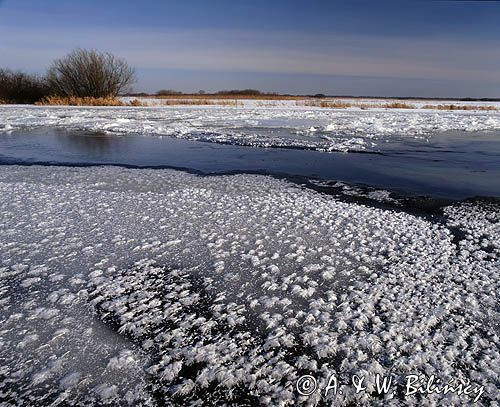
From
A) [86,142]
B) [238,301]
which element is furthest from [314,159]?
[86,142]

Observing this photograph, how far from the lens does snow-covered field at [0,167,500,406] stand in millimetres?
2236

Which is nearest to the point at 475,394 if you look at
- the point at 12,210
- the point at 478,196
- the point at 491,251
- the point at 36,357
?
the point at 491,251

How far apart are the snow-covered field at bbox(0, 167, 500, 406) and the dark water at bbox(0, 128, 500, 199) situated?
1.94 meters

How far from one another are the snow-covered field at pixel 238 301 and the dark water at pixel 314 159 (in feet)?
6.36

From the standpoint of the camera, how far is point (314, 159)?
358 inches

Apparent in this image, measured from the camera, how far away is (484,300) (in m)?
3.03

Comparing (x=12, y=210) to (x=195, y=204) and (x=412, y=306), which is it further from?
(x=412, y=306)

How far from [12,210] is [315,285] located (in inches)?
162

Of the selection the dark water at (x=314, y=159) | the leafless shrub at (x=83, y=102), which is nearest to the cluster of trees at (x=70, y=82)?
the leafless shrub at (x=83, y=102)

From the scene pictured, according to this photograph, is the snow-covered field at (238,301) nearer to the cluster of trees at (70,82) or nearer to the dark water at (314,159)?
the dark water at (314,159)

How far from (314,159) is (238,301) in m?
6.52

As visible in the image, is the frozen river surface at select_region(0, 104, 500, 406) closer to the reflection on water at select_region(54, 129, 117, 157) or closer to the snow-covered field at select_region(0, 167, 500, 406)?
the snow-covered field at select_region(0, 167, 500, 406)

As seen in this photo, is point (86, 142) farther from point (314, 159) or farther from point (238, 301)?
point (238, 301)

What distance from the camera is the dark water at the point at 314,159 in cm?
706
